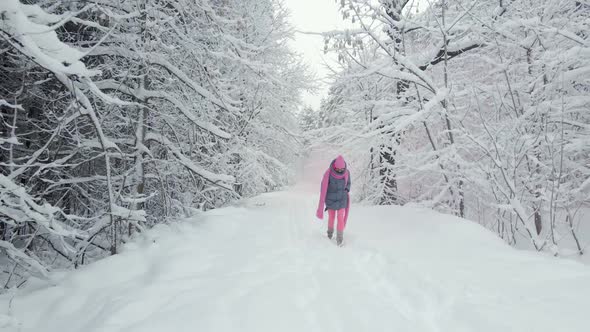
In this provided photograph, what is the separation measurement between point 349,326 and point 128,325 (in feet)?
5.67

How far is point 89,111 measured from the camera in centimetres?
304

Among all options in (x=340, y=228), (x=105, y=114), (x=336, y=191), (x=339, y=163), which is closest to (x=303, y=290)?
(x=340, y=228)

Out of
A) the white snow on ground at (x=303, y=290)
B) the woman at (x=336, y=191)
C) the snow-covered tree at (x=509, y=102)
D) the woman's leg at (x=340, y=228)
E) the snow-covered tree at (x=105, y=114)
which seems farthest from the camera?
the woman at (x=336, y=191)

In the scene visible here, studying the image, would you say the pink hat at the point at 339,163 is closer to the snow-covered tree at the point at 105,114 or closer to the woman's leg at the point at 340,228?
the woman's leg at the point at 340,228

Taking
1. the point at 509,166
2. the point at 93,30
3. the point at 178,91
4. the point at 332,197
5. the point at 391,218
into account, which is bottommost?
the point at 391,218

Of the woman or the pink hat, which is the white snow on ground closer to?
the woman

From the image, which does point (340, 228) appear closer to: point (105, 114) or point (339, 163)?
point (339, 163)

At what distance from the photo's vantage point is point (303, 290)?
335 cm

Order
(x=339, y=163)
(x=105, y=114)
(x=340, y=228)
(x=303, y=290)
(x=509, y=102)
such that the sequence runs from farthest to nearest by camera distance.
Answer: (x=509, y=102)
(x=339, y=163)
(x=340, y=228)
(x=105, y=114)
(x=303, y=290)

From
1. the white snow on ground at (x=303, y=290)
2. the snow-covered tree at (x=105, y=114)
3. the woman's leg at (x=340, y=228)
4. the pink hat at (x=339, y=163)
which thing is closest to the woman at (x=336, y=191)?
the pink hat at (x=339, y=163)

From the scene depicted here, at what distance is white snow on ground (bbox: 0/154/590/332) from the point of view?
270 centimetres

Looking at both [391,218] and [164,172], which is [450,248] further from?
[164,172]

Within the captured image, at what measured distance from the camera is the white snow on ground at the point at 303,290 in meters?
2.70

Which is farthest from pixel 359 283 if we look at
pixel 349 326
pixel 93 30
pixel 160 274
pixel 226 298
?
pixel 93 30
